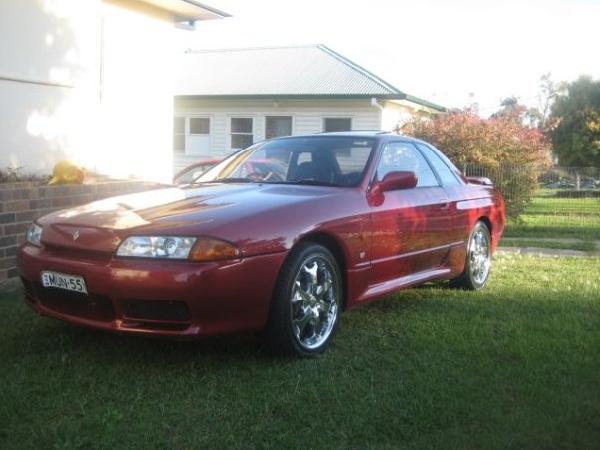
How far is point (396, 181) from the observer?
5.21 m

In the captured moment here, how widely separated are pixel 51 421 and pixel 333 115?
1773 centimetres

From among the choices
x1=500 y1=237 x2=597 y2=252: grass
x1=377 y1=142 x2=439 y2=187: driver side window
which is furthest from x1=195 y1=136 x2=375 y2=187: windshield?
x1=500 y1=237 x2=597 y2=252: grass

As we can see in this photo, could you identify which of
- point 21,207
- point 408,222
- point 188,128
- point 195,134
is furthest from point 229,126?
point 408,222

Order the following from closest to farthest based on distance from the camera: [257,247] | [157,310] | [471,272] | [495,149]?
[157,310]
[257,247]
[471,272]
[495,149]

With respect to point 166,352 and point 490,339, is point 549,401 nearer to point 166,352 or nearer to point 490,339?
point 490,339

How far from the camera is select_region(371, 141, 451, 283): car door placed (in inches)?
201

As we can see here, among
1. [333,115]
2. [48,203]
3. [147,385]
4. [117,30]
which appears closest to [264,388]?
[147,385]

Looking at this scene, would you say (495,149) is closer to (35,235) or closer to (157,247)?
(35,235)

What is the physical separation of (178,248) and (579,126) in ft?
107

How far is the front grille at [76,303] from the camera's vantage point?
158 inches

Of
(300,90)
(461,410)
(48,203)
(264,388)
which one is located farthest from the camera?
(300,90)

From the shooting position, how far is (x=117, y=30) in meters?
10.2

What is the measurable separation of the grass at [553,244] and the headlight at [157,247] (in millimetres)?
7866

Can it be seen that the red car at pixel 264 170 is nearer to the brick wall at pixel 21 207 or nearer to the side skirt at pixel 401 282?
the side skirt at pixel 401 282
